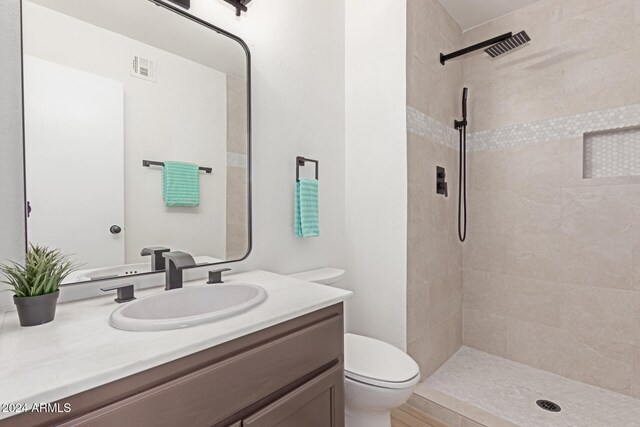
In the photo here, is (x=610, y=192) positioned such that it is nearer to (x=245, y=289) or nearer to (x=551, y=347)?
(x=551, y=347)

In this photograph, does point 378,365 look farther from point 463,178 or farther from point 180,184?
point 463,178

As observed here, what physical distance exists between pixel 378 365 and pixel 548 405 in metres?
1.15

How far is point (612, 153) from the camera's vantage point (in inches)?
74.6

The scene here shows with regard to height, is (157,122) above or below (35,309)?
above

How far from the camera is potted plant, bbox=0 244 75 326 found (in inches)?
31.7

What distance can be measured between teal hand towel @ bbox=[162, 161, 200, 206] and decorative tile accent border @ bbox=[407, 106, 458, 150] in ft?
4.08

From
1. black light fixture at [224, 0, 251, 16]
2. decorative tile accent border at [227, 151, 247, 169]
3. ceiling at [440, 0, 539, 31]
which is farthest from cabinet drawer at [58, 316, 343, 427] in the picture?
ceiling at [440, 0, 539, 31]

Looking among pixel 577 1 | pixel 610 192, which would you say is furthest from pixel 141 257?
pixel 577 1

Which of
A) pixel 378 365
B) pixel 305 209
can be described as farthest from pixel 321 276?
pixel 378 365

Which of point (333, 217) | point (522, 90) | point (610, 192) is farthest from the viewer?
point (522, 90)

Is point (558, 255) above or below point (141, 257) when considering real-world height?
below

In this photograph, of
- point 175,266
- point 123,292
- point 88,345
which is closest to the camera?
point 88,345

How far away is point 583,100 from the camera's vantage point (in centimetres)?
196

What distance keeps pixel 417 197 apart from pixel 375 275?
0.56 metres
